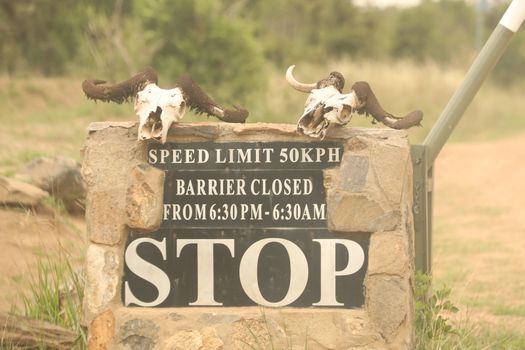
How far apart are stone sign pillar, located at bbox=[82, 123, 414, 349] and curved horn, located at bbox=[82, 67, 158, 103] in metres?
0.20

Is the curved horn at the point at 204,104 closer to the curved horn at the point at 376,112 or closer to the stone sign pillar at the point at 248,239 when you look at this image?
the stone sign pillar at the point at 248,239

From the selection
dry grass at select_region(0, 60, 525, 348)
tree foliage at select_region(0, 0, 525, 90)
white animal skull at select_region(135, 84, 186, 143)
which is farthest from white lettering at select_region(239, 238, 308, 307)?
tree foliage at select_region(0, 0, 525, 90)

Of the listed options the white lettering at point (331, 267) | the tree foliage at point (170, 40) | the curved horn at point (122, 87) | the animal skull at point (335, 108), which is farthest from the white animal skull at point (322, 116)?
the tree foliage at point (170, 40)

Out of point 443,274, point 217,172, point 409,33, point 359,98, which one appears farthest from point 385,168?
point 409,33

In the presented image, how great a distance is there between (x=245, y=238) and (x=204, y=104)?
57cm

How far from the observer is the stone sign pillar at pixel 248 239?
3.76 m

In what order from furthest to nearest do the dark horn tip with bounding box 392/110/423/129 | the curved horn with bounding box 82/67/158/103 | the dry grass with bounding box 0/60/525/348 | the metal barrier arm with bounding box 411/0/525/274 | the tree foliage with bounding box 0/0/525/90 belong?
the tree foliage with bounding box 0/0/525/90
the dry grass with bounding box 0/60/525/348
the metal barrier arm with bounding box 411/0/525/274
the curved horn with bounding box 82/67/158/103
the dark horn tip with bounding box 392/110/423/129

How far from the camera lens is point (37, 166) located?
6949mm

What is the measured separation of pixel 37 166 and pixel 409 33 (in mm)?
21205

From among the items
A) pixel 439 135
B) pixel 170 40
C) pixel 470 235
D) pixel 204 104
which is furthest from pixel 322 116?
pixel 170 40

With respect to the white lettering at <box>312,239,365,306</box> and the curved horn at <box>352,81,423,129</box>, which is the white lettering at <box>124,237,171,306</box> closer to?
the white lettering at <box>312,239,365,306</box>

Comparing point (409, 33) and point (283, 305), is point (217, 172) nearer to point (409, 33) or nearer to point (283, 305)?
point (283, 305)

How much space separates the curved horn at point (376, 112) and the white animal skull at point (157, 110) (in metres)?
0.68

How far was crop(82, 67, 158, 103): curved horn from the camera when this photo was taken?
401 centimetres
